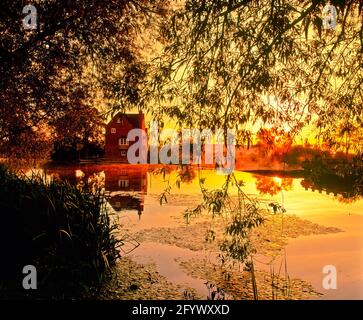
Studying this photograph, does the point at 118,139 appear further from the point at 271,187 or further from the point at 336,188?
the point at 336,188

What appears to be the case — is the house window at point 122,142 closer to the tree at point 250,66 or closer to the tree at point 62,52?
the tree at point 62,52

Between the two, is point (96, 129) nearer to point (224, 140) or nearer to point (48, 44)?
point (48, 44)

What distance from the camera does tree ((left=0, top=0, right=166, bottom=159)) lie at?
401 inches

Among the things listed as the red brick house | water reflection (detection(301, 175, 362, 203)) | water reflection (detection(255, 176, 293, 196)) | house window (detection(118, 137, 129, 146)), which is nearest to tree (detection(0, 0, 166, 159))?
water reflection (detection(301, 175, 362, 203))

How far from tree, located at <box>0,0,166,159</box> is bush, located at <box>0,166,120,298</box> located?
A: 115 inches

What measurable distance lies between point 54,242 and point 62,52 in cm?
526

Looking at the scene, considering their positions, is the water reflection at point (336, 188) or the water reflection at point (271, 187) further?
the water reflection at point (271, 187)

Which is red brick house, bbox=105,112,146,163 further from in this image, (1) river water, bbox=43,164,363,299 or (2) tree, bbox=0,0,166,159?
(2) tree, bbox=0,0,166,159

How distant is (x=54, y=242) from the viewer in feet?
28.7

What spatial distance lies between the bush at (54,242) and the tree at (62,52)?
115 inches

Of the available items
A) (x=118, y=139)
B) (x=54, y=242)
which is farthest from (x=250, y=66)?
(x=118, y=139)

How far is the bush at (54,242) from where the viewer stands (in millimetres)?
8211

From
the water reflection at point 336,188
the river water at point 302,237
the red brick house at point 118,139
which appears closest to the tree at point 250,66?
the river water at point 302,237
